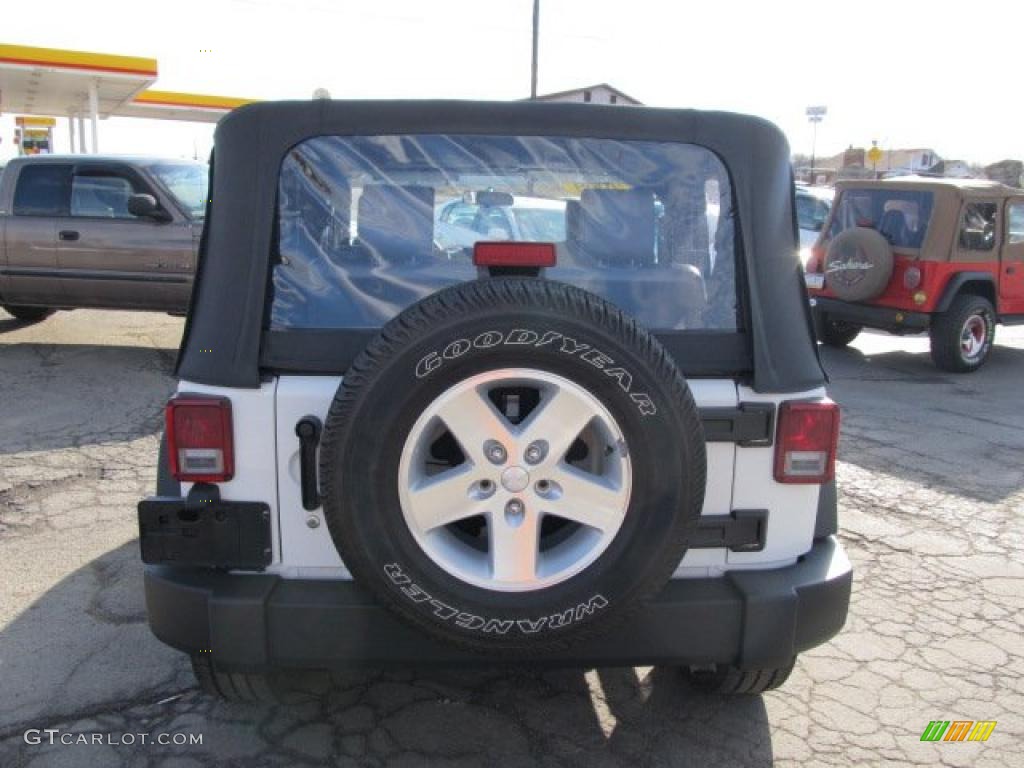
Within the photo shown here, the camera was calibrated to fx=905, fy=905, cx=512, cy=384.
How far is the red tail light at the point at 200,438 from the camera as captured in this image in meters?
2.37

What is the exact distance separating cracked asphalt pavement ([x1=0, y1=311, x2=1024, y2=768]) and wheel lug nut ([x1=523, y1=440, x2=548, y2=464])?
744mm

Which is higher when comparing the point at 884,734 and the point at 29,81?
the point at 29,81

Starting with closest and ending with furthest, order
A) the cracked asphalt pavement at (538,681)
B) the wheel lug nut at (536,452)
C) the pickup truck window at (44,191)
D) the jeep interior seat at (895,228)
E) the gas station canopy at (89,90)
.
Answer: the wheel lug nut at (536,452) → the cracked asphalt pavement at (538,681) → the pickup truck window at (44,191) → the jeep interior seat at (895,228) → the gas station canopy at (89,90)

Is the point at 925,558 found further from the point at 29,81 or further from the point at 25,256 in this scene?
the point at 29,81

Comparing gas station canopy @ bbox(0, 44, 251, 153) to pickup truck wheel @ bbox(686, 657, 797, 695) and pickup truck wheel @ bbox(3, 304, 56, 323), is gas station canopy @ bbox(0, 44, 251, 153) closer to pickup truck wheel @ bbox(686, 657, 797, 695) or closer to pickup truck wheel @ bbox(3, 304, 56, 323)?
pickup truck wheel @ bbox(3, 304, 56, 323)

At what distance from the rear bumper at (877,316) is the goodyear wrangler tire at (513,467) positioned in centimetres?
751

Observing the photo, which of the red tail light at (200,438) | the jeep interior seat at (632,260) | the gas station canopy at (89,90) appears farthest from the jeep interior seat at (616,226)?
the gas station canopy at (89,90)

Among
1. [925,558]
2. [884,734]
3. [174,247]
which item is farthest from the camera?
[174,247]

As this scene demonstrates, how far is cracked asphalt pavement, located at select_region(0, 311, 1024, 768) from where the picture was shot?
9.06 feet

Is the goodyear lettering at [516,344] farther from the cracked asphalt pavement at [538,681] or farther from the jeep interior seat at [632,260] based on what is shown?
the cracked asphalt pavement at [538,681]

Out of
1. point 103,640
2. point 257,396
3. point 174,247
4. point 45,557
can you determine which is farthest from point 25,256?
point 257,396

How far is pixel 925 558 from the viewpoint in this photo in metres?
4.38

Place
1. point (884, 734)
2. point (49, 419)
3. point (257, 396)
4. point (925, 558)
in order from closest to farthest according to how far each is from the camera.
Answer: point (257, 396)
point (884, 734)
point (925, 558)
point (49, 419)

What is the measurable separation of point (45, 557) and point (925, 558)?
13.5ft
